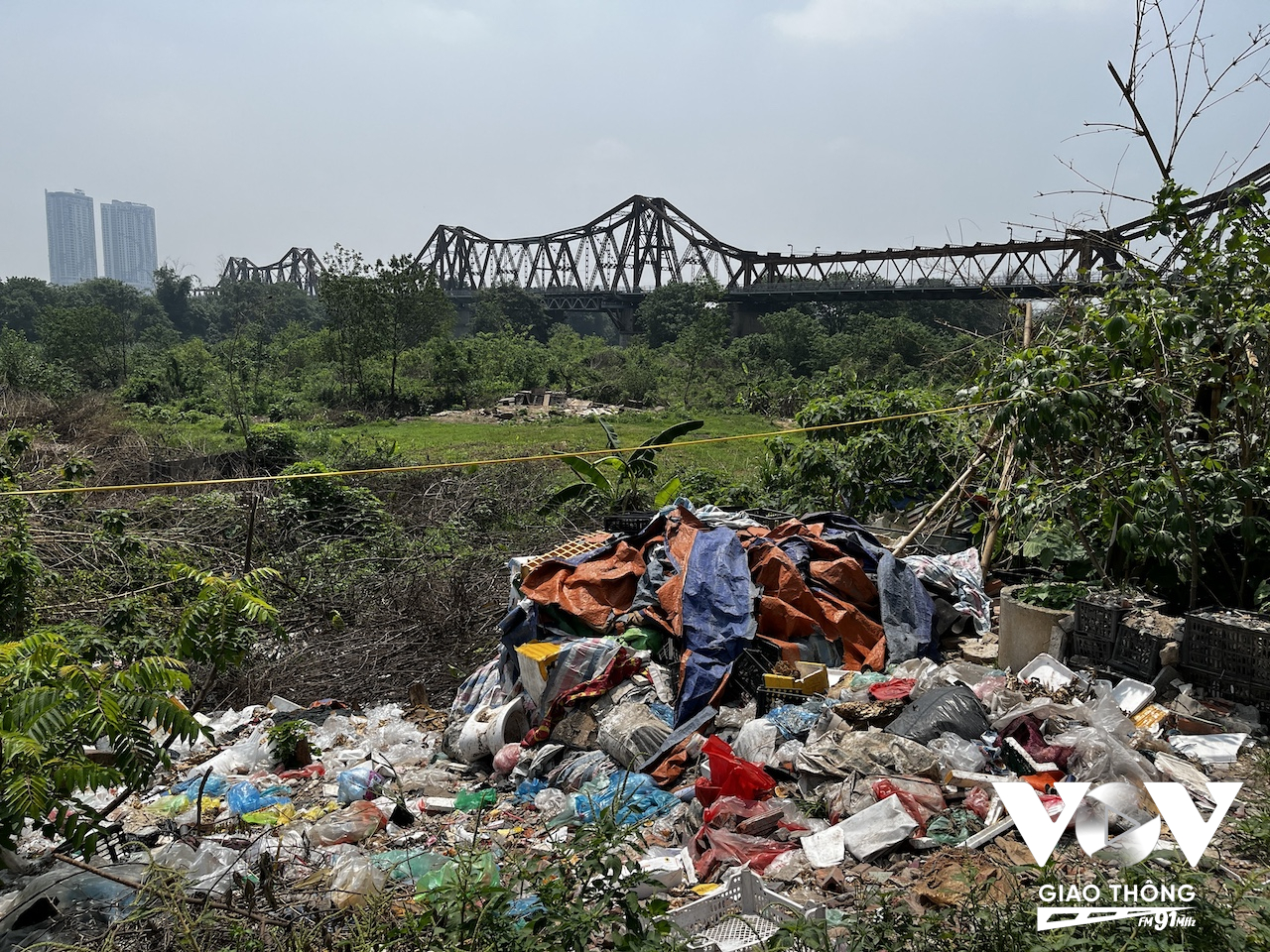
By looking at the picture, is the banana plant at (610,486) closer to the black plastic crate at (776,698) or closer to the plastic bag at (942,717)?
the black plastic crate at (776,698)

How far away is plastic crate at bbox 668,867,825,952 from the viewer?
253cm

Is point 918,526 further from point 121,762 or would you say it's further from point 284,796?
point 121,762

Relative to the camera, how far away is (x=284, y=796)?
A: 393 cm

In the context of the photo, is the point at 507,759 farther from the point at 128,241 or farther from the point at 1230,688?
the point at 128,241

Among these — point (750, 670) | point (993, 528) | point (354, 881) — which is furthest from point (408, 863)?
point (993, 528)

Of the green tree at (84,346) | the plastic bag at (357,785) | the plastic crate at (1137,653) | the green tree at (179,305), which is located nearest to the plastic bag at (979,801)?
the plastic crate at (1137,653)

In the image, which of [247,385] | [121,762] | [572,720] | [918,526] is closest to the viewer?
[121,762]

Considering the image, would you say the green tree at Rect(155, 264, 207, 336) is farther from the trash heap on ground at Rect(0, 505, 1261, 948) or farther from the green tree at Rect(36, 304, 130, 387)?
the trash heap on ground at Rect(0, 505, 1261, 948)

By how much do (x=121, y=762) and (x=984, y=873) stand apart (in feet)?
8.23

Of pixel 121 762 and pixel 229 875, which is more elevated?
pixel 121 762

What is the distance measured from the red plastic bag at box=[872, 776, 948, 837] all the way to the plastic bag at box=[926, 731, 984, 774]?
0.58 ft

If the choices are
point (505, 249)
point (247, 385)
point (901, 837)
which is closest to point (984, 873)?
point (901, 837)

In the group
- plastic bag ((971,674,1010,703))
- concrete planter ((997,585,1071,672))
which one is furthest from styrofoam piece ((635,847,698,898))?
concrete planter ((997,585,1071,672))

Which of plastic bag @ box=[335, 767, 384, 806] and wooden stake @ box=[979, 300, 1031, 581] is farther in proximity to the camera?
wooden stake @ box=[979, 300, 1031, 581]
